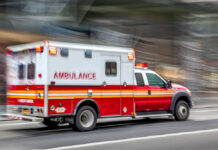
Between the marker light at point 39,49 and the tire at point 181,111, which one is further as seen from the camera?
the tire at point 181,111

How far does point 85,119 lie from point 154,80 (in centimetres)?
309

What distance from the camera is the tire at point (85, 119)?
10.7 m

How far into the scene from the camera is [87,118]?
433 inches

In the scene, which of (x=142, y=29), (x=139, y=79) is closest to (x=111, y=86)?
(x=139, y=79)

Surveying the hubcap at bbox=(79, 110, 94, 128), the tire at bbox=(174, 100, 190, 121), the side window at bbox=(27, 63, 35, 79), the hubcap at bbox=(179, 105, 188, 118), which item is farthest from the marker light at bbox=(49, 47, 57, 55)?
the hubcap at bbox=(179, 105, 188, 118)

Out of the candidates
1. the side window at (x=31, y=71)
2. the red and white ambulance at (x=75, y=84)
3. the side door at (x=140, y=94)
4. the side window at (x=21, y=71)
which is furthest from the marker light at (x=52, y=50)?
the side door at (x=140, y=94)

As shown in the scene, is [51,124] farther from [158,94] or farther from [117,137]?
[158,94]

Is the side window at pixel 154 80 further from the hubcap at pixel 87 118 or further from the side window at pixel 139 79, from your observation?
the hubcap at pixel 87 118

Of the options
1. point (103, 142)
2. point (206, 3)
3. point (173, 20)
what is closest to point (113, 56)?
point (103, 142)

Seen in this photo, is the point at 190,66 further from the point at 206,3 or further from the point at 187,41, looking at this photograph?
the point at 206,3

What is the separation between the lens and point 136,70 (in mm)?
12461

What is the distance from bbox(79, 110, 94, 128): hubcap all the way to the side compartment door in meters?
0.42

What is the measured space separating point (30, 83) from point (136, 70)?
3.60 metres

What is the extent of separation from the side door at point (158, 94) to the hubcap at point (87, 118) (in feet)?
7.68
